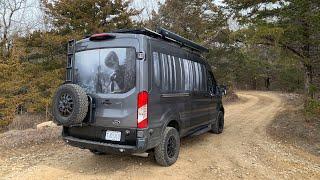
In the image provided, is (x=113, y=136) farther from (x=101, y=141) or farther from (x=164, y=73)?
(x=164, y=73)

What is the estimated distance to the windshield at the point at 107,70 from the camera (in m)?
5.85

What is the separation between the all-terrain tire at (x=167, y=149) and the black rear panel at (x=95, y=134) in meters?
0.74

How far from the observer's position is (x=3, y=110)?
1830 centimetres

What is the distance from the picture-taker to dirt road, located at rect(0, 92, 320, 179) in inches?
242

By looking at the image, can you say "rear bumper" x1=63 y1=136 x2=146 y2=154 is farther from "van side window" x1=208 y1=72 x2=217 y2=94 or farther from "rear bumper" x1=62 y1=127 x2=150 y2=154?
"van side window" x1=208 y1=72 x2=217 y2=94

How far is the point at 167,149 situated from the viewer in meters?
6.59

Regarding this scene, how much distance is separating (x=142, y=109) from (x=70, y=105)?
1.29 metres

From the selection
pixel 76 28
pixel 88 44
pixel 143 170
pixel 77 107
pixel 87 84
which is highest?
pixel 76 28

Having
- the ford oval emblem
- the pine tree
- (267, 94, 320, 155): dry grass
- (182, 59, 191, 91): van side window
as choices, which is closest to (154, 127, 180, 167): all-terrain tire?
the ford oval emblem

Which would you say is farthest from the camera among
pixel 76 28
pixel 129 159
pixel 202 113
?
pixel 76 28

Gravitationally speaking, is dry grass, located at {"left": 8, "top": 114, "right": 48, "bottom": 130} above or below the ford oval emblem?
below

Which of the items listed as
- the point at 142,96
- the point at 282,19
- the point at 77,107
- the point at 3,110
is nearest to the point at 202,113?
the point at 142,96

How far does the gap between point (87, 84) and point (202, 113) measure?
3300mm

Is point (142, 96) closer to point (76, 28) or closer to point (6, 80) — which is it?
point (6, 80)
